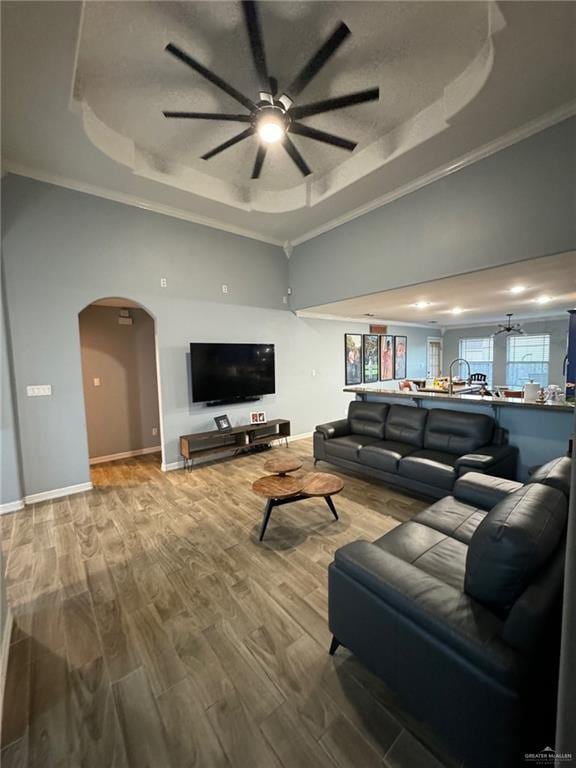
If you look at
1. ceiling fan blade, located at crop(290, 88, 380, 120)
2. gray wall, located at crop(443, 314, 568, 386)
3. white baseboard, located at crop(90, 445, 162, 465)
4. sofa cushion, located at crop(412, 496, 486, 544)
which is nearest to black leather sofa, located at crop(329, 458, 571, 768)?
sofa cushion, located at crop(412, 496, 486, 544)

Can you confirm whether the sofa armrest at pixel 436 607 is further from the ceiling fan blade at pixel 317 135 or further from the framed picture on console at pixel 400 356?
the framed picture on console at pixel 400 356

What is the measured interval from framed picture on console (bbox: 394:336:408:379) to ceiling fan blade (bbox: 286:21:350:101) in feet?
22.8

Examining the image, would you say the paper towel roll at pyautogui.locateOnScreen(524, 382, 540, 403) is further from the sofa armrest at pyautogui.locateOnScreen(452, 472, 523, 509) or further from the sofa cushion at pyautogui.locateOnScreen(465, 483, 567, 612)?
the sofa cushion at pyautogui.locateOnScreen(465, 483, 567, 612)

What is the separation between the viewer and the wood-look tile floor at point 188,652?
1.22m

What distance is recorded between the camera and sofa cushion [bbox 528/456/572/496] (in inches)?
61.5

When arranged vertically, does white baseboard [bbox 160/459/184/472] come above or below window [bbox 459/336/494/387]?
below

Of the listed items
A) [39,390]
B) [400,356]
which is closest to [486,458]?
[39,390]

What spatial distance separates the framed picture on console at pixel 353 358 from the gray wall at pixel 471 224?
2.29 m

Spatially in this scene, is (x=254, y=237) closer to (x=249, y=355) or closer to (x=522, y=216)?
(x=249, y=355)

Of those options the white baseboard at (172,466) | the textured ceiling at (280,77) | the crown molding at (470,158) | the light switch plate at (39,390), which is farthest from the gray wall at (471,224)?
the light switch plate at (39,390)

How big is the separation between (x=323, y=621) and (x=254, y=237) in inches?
204

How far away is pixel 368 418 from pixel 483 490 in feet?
6.91

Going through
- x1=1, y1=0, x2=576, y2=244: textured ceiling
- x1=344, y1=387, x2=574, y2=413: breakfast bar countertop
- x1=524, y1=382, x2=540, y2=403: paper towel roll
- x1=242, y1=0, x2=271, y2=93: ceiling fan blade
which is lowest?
x1=344, y1=387, x2=574, y2=413: breakfast bar countertop

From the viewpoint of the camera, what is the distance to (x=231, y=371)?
4.82m
